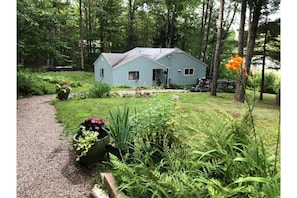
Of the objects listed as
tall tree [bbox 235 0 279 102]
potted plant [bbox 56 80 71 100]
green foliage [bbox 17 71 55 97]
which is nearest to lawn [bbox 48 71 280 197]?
tall tree [bbox 235 0 279 102]

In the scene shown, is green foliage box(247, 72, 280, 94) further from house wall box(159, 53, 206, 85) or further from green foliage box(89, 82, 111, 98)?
green foliage box(89, 82, 111, 98)

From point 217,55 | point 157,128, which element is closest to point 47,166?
point 157,128

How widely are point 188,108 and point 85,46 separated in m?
1.96

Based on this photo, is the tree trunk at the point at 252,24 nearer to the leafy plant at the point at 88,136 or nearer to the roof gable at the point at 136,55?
the roof gable at the point at 136,55

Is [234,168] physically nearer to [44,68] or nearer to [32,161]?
[32,161]

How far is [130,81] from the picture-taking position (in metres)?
4.11

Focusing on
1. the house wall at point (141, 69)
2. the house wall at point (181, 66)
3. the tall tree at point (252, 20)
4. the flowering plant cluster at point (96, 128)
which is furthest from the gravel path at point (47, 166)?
the tall tree at point (252, 20)

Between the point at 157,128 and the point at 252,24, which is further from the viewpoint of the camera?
the point at 252,24

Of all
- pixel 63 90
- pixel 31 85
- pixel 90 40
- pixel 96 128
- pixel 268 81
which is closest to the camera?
pixel 96 128

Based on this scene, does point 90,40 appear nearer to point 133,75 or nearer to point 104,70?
point 104,70

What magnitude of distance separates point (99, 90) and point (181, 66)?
1917 millimetres

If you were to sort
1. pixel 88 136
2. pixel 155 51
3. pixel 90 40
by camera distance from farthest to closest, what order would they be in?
pixel 90 40, pixel 155 51, pixel 88 136

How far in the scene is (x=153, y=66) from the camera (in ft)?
11.7
